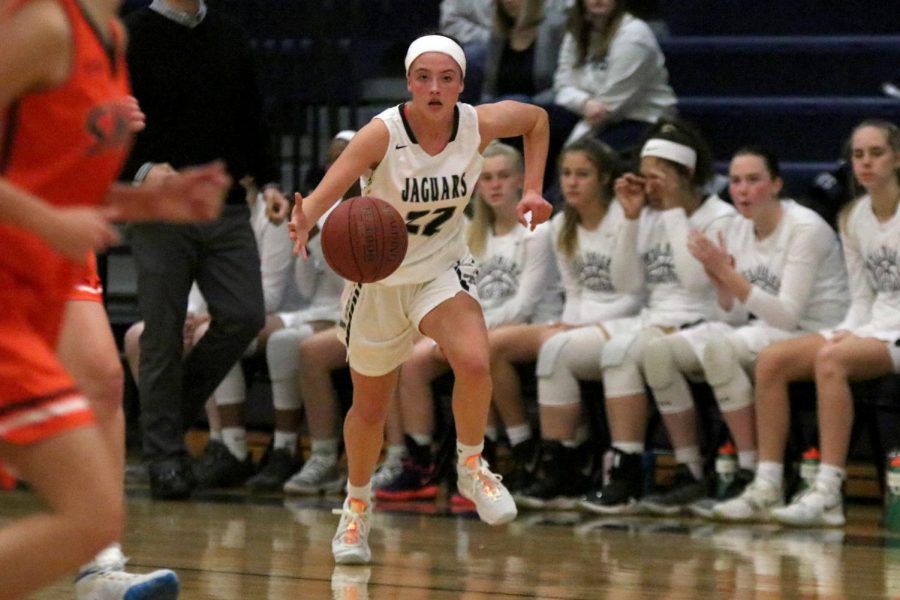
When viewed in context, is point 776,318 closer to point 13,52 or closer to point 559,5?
point 559,5

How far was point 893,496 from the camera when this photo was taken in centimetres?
601

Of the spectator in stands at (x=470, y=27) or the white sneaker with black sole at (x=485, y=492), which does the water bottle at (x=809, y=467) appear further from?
the spectator in stands at (x=470, y=27)

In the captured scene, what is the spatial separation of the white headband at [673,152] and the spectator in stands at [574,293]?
0.78 feet

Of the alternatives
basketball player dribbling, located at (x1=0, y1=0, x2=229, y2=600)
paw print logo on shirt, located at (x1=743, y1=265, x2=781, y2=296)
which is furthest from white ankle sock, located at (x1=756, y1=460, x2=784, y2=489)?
basketball player dribbling, located at (x1=0, y1=0, x2=229, y2=600)

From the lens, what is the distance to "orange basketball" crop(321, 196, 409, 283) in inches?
181

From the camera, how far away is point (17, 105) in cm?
269

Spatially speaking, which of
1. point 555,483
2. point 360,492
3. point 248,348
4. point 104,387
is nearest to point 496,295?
point 555,483

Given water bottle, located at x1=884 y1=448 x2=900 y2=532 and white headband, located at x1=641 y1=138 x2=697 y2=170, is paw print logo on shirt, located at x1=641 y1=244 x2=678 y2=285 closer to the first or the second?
white headband, located at x1=641 y1=138 x2=697 y2=170

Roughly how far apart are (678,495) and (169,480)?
2128 mm

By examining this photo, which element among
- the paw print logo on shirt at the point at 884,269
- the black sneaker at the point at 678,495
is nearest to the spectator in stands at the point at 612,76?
the paw print logo on shirt at the point at 884,269

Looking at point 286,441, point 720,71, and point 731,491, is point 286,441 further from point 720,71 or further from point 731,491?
point 720,71

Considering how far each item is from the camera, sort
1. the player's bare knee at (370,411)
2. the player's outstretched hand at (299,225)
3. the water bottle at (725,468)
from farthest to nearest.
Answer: the water bottle at (725,468) < the player's bare knee at (370,411) < the player's outstretched hand at (299,225)

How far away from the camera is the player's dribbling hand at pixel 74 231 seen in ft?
8.30

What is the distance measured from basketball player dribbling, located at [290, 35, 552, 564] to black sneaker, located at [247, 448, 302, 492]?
222 cm
